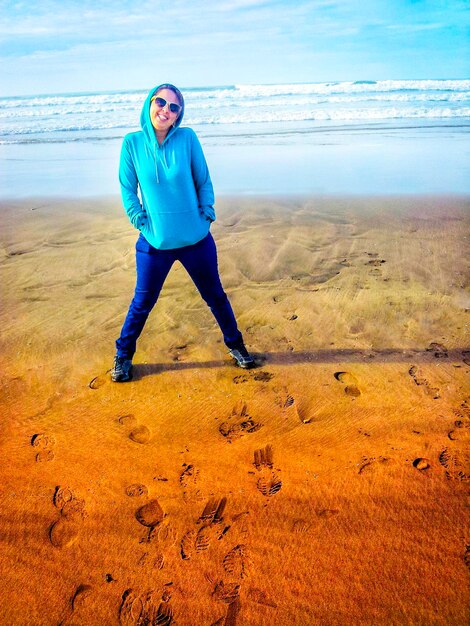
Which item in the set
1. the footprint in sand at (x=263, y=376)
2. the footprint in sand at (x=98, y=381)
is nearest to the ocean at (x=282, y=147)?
the footprint in sand at (x=263, y=376)

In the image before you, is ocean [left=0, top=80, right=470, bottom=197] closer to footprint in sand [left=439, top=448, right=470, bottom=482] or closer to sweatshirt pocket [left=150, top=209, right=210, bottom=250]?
sweatshirt pocket [left=150, top=209, right=210, bottom=250]

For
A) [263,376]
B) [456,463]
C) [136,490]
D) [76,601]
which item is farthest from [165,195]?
[456,463]

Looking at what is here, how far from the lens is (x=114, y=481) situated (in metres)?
2.51

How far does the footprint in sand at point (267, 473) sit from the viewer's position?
242 cm

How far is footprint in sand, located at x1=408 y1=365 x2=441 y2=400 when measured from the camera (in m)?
3.12

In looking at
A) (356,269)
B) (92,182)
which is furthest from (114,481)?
(92,182)

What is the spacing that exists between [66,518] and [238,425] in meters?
1.22

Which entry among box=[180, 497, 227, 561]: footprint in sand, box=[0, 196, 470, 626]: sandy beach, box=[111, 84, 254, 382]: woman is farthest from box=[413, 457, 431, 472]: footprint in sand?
box=[111, 84, 254, 382]: woman

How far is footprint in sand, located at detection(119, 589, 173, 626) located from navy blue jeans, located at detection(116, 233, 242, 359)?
1.86 m

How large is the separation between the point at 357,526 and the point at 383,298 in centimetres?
285

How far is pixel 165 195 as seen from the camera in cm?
284

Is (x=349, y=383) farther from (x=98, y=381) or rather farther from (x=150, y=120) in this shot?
(x=150, y=120)

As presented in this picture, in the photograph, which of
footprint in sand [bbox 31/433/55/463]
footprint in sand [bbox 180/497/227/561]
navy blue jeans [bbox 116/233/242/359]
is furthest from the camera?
navy blue jeans [bbox 116/233/242/359]

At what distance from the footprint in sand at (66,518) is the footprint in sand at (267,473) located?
3.40ft
